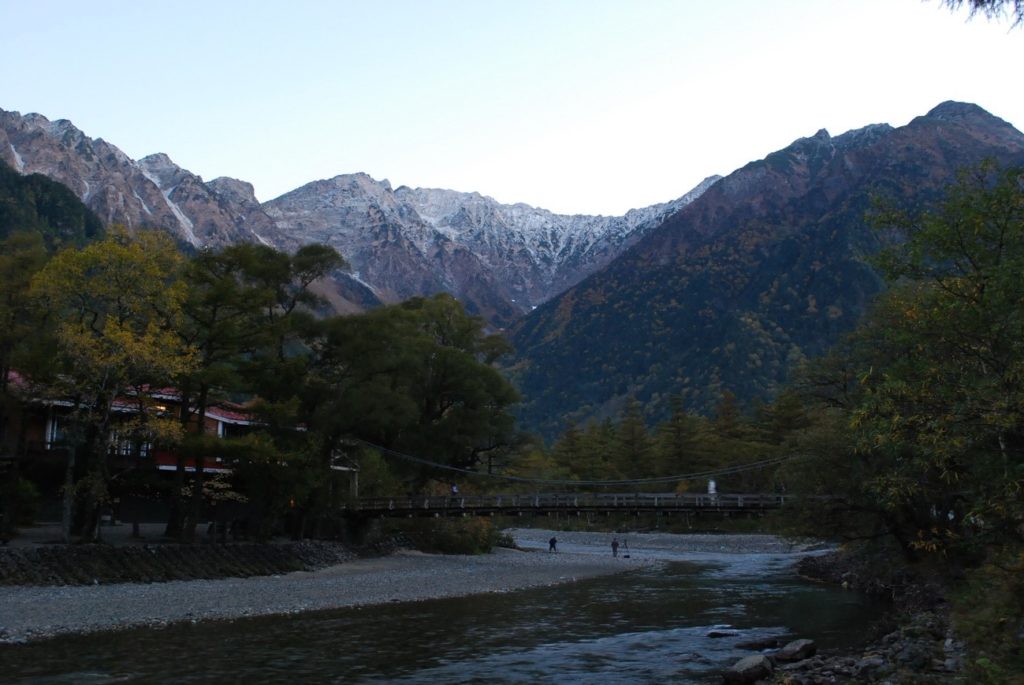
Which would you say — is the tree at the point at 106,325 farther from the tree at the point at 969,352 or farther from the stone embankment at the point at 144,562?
the tree at the point at 969,352

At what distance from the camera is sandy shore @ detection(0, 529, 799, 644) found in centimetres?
1987

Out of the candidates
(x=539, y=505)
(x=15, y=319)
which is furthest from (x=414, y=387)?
(x=15, y=319)

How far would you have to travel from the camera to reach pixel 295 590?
27.5m

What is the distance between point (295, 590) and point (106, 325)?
10785 millimetres

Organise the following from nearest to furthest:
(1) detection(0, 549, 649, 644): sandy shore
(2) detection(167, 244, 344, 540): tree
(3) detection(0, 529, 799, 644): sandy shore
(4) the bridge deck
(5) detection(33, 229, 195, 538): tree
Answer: (1) detection(0, 549, 649, 644): sandy shore
(3) detection(0, 529, 799, 644): sandy shore
(5) detection(33, 229, 195, 538): tree
(2) detection(167, 244, 344, 540): tree
(4) the bridge deck

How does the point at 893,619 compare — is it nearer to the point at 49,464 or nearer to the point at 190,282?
the point at 190,282

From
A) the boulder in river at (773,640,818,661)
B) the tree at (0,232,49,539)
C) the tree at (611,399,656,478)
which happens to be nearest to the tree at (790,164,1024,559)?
the boulder in river at (773,640,818,661)

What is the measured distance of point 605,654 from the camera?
17391 millimetres

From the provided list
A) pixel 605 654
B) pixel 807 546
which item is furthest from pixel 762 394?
pixel 605 654

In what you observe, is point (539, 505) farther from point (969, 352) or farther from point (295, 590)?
point (969, 352)

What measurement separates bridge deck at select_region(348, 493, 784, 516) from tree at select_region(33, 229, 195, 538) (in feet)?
54.6

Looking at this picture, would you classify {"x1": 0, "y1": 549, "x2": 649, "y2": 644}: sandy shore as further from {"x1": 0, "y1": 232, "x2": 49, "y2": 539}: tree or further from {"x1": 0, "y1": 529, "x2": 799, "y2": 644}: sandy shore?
{"x1": 0, "y1": 232, "x2": 49, "y2": 539}: tree

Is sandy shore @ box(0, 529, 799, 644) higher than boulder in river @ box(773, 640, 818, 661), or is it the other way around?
boulder in river @ box(773, 640, 818, 661)

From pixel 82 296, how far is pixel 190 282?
6.30m
